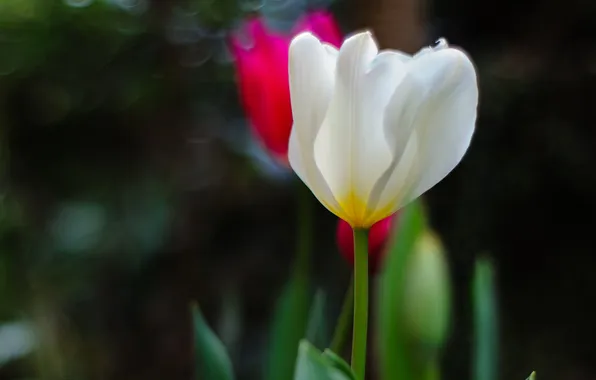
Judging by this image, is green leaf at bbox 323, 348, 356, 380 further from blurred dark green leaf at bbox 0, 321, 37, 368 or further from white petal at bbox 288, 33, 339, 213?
blurred dark green leaf at bbox 0, 321, 37, 368

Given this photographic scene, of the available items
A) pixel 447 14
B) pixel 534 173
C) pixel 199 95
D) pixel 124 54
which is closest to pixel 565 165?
pixel 534 173

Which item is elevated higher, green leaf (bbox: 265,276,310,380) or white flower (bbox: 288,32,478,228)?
white flower (bbox: 288,32,478,228)

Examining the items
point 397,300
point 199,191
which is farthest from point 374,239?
point 199,191

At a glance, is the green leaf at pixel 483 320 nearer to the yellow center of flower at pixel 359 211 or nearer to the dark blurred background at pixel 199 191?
the yellow center of flower at pixel 359 211

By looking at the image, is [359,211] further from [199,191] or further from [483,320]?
[199,191]

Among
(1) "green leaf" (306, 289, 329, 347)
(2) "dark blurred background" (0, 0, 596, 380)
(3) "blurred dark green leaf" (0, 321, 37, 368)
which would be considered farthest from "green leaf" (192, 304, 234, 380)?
(3) "blurred dark green leaf" (0, 321, 37, 368)

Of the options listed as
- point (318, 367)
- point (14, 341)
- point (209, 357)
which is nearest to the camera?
point (318, 367)
